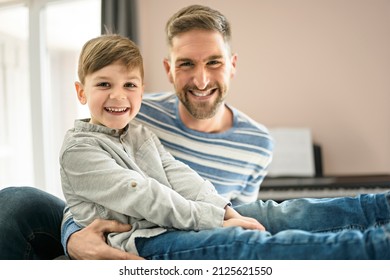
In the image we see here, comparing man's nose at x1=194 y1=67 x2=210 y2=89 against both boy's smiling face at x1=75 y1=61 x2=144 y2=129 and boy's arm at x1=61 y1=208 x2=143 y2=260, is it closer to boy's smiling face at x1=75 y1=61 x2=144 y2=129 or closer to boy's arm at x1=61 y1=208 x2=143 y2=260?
boy's smiling face at x1=75 y1=61 x2=144 y2=129

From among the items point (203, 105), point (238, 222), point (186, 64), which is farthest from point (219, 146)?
point (238, 222)

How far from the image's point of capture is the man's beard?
3.01ft

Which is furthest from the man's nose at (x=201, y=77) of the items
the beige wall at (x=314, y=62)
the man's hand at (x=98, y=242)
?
the man's hand at (x=98, y=242)

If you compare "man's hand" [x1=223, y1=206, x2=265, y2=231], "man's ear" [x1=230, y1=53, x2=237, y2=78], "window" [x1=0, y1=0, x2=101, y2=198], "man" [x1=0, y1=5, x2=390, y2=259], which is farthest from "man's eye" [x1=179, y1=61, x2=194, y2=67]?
"man's hand" [x1=223, y1=206, x2=265, y2=231]

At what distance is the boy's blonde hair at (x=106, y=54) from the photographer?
730mm

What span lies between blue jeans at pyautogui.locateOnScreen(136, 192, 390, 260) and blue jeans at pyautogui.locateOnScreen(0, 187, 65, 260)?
0.26m

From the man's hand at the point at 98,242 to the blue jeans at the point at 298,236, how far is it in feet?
0.14

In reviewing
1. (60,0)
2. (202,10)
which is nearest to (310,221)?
(202,10)

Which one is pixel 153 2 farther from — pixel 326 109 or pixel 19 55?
pixel 326 109

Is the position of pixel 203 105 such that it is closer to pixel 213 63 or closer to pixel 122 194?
pixel 213 63

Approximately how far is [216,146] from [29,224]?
435 mm

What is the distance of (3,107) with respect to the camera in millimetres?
1014

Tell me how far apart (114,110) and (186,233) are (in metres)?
0.26

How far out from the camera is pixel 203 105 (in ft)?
3.06
